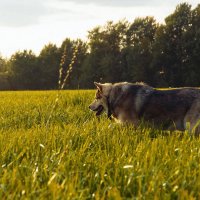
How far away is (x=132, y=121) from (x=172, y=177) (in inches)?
161

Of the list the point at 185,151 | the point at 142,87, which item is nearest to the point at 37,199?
the point at 185,151

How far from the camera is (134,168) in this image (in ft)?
10.7

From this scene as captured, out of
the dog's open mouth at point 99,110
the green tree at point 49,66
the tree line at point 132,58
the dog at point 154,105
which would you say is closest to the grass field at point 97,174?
the dog at point 154,105

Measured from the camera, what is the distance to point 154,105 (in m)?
6.92

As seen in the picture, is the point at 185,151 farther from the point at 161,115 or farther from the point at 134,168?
the point at 161,115

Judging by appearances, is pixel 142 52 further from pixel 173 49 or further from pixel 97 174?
pixel 97 174

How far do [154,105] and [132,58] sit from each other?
61856 millimetres

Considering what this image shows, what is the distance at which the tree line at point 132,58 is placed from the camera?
61406 millimetres

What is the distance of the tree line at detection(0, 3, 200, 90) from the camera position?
61406mm

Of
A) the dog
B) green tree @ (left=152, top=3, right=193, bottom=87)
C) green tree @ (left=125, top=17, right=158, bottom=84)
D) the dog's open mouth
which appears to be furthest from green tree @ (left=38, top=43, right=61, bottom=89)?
the dog

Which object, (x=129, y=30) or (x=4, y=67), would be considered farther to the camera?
(x=4, y=67)

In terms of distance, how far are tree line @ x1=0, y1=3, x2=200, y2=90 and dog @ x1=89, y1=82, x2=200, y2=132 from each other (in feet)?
155

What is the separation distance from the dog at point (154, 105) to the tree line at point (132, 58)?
4721 cm

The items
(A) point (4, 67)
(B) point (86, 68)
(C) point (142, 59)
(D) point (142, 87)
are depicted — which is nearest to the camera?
(D) point (142, 87)
